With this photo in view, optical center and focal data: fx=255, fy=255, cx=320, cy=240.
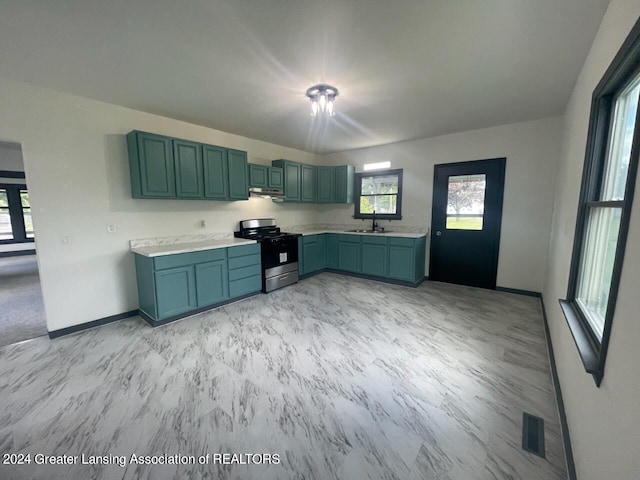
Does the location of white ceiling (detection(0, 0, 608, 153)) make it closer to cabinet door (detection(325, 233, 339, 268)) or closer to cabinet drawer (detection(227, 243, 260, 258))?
A: cabinet drawer (detection(227, 243, 260, 258))

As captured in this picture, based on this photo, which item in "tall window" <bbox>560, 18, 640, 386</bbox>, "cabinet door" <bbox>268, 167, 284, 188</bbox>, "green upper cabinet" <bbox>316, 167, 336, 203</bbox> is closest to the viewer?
"tall window" <bbox>560, 18, 640, 386</bbox>

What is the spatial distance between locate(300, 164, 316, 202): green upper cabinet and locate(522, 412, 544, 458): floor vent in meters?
4.47

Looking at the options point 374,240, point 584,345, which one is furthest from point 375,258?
point 584,345

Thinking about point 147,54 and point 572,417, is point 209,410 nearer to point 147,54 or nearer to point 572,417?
point 572,417

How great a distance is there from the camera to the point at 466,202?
4.38 metres

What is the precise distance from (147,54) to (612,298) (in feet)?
10.9

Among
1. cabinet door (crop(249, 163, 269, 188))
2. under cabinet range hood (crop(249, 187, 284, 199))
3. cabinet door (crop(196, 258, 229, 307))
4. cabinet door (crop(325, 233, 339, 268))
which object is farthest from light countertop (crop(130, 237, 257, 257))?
cabinet door (crop(325, 233, 339, 268))

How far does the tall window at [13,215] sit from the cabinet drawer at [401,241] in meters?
9.89

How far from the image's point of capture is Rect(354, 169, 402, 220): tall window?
16.7 feet

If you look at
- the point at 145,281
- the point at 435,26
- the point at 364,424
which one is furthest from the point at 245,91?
the point at 364,424

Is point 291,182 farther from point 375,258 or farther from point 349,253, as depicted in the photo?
point 375,258

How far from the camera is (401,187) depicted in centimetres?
501

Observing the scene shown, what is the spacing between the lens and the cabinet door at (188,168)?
11.1 ft

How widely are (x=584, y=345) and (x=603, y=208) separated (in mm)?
856
